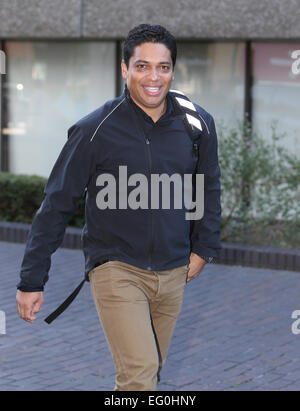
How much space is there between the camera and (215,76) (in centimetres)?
1285

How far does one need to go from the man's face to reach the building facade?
23.6ft

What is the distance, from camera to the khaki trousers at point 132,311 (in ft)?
12.4

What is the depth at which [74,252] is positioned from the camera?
34.4ft

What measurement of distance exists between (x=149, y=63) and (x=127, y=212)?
0.62m

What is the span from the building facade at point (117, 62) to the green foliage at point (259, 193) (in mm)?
1044

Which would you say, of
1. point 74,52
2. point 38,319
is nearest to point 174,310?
point 38,319

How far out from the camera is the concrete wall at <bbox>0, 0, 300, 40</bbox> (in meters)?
11.7

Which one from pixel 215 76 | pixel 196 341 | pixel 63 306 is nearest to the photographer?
pixel 63 306

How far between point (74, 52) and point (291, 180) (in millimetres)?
4954

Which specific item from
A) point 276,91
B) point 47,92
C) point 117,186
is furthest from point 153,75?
point 47,92

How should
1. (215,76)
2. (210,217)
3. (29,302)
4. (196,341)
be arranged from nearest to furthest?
1. (29,302)
2. (210,217)
3. (196,341)
4. (215,76)

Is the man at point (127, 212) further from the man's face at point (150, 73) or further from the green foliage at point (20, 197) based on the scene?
the green foliage at point (20, 197)

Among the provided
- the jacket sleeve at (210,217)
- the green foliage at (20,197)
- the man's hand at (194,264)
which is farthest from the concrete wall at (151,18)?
the man's hand at (194,264)

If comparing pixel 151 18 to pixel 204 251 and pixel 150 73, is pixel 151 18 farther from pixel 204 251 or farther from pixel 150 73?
pixel 150 73
